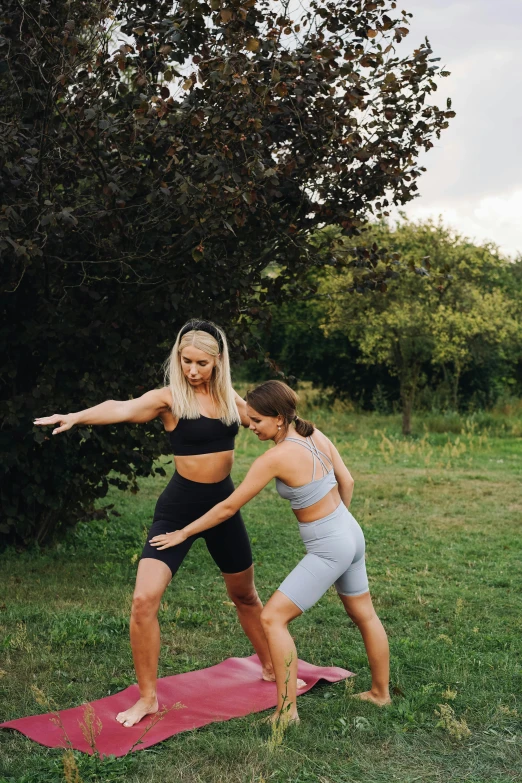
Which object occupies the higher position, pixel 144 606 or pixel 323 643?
pixel 144 606

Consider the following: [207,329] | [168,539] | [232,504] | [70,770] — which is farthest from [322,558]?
[70,770]

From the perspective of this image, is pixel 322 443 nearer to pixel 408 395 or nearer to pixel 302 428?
pixel 302 428

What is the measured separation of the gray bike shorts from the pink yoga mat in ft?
2.60

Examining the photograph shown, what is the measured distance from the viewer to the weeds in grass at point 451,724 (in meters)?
4.30

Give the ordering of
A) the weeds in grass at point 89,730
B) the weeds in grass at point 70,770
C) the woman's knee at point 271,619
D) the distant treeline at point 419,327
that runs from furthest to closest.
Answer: the distant treeline at point 419,327 < the woman's knee at point 271,619 < the weeds in grass at point 89,730 < the weeds in grass at point 70,770

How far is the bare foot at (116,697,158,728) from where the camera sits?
447cm

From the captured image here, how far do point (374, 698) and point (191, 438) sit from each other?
5.74 ft

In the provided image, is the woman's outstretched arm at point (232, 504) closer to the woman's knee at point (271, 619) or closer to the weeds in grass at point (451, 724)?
the woman's knee at point (271, 619)

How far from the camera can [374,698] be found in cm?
475

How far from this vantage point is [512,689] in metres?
5.06

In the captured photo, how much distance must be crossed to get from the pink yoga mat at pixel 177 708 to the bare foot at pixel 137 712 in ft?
0.10

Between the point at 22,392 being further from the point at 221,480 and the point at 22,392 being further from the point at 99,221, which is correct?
the point at 221,480

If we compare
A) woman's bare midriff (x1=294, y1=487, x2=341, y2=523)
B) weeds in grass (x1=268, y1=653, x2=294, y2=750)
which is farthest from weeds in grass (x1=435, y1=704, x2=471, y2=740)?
woman's bare midriff (x1=294, y1=487, x2=341, y2=523)

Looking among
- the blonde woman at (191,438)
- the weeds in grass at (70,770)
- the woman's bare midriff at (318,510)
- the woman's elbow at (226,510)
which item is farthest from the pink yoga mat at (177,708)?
the woman's bare midriff at (318,510)
